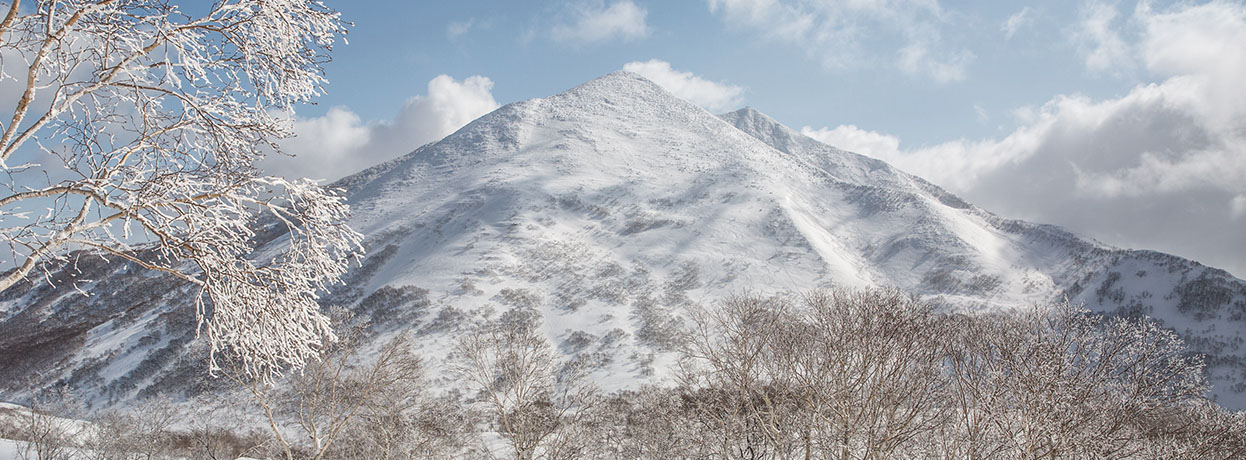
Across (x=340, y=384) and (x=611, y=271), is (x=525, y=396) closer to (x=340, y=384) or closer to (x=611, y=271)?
(x=340, y=384)

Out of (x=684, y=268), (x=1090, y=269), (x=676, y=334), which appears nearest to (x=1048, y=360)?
(x=676, y=334)

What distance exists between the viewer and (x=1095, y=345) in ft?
48.5

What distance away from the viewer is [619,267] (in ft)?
255

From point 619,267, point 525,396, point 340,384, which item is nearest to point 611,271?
point 619,267

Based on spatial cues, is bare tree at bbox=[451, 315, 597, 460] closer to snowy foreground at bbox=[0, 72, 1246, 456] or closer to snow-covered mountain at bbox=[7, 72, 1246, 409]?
snowy foreground at bbox=[0, 72, 1246, 456]

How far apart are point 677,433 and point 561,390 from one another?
2858 cm

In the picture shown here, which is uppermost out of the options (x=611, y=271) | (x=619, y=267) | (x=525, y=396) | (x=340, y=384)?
(x=619, y=267)

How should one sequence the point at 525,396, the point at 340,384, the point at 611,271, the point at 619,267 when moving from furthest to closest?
the point at 619,267 < the point at 611,271 < the point at 525,396 < the point at 340,384

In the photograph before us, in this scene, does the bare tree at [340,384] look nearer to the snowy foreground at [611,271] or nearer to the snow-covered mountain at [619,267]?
the snowy foreground at [611,271]

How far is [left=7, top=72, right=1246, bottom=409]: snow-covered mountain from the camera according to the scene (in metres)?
63.9

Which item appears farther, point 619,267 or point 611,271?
point 619,267

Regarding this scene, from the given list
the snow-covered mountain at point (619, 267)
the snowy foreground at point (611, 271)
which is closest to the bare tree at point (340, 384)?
the snowy foreground at point (611, 271)

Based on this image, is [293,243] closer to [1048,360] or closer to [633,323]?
[1048,360]

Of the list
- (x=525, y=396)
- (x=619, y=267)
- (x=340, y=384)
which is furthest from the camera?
(x=619, y=267)
